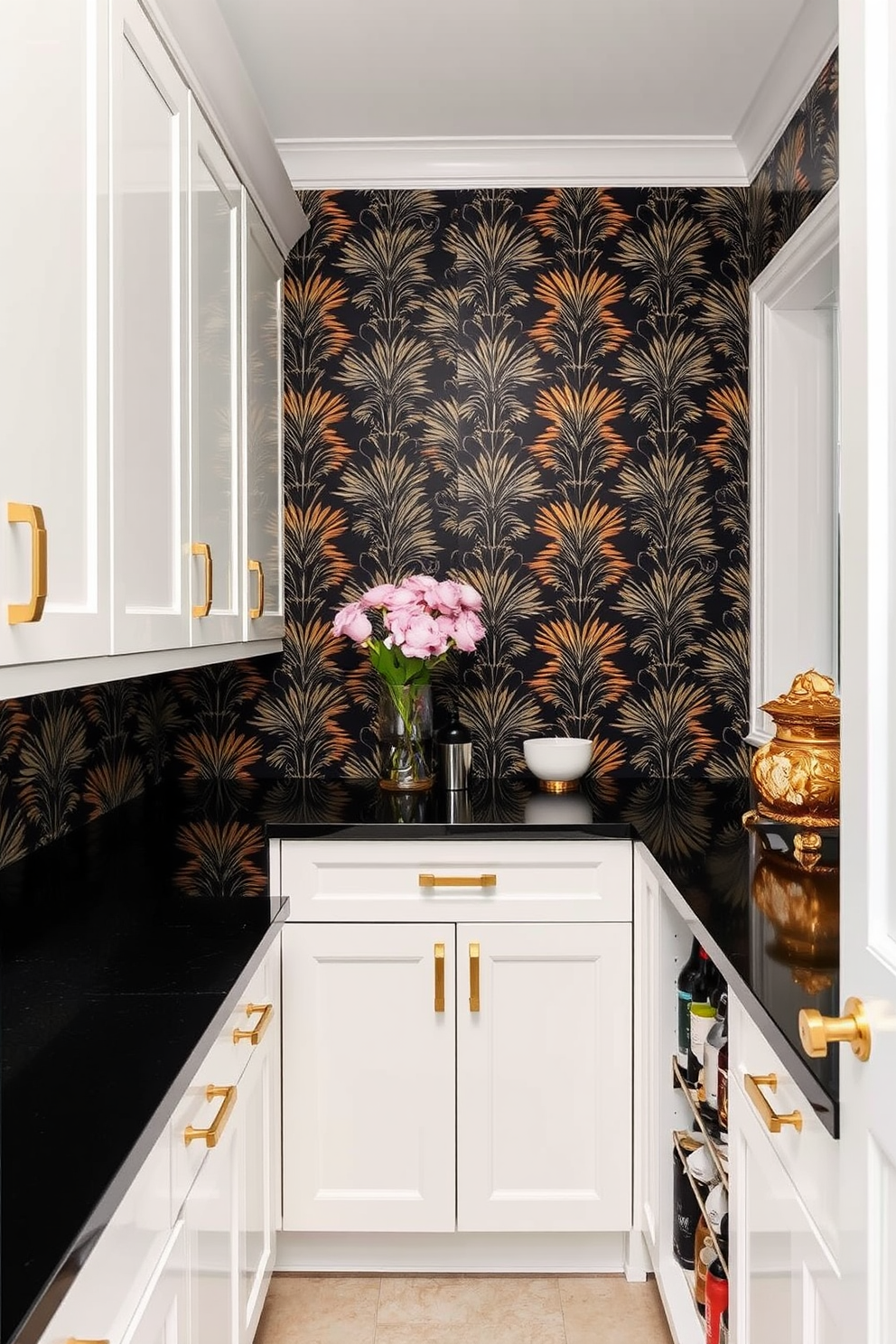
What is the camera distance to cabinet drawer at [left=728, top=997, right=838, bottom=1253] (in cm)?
104

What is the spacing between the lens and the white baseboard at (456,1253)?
2189mm

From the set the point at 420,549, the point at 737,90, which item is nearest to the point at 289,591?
the point at 420,549

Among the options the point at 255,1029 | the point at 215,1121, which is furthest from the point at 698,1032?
the point at 215,1121

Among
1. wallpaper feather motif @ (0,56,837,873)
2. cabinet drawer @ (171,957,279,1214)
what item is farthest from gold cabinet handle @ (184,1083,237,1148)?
wallpaper feather motif @ (0,56,837,873)

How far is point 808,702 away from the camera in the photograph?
1.78 m

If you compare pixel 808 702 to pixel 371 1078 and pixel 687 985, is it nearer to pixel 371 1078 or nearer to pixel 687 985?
pixel 687 985

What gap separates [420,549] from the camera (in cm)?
274

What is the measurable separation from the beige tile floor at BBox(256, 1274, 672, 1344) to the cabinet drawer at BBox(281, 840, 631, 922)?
2.54 ft

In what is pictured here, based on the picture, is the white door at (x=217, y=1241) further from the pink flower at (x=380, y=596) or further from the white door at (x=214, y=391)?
the pink flower at (x=380, y=596)

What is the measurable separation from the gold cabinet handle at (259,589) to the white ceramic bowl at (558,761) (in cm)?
73

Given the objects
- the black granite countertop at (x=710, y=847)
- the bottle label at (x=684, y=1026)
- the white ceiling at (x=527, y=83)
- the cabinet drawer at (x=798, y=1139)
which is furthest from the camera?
the white ceiling at (x=527, y=83)

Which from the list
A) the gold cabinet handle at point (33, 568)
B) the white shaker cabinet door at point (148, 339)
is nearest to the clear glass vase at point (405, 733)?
the white shaker cabinet door at point (148, 339)

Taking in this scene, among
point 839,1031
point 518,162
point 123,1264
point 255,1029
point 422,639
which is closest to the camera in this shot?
point 839,1031

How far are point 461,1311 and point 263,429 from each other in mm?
1943
